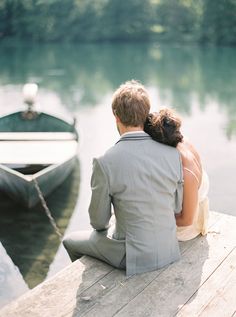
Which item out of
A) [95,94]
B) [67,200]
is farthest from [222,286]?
[95,94]

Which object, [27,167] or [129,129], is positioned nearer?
[129,129]

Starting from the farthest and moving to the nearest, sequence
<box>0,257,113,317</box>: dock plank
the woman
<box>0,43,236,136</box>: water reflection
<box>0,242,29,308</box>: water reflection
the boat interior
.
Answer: <box>0,43,236,136</box>: water reflection → the boat interior → <box>0,242,29,308</box>: water reflection → the woman → <box>0,257,113,317</box>: dock plank

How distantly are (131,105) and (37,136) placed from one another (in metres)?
4.42

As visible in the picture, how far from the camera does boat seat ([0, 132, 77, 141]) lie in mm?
6316

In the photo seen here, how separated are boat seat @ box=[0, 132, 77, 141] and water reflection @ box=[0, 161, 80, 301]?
86 centimetres

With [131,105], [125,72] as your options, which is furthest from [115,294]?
[125,72]

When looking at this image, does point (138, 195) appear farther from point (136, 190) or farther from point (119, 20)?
point (119, 20)

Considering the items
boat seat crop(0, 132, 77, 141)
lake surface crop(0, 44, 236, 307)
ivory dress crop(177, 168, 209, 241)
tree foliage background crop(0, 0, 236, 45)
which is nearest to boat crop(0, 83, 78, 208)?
boat seat crop(0, 132, 77, 141)

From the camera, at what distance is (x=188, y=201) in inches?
97.7

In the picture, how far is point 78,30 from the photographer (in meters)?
34.8

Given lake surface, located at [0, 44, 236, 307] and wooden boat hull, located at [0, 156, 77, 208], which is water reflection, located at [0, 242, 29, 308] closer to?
lake surface, located at [0, 44, 236, 307]

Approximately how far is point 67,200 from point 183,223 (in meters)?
3.33

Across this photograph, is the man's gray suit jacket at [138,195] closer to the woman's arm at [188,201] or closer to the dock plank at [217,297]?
the woman's arm at [188,201]

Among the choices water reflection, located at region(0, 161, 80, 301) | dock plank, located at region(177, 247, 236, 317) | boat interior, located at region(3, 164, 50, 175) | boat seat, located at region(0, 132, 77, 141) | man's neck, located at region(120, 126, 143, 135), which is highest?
man's neck, located at region(120, 126, 143, 135)
